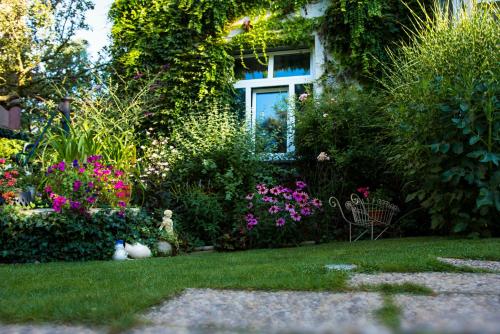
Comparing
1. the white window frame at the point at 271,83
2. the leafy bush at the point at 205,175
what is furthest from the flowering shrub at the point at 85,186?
the white window frame at the point at 271,83

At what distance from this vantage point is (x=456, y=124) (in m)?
4.25

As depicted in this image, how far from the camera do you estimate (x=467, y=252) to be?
3295 millimetres

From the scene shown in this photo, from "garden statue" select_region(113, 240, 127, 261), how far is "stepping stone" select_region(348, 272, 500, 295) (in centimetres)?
263

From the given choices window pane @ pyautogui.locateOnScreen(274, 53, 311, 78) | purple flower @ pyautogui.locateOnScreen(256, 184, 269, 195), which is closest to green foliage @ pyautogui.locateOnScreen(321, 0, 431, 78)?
window pane @ pyautogui.locateOnScreen(274, 53, 311, 78)

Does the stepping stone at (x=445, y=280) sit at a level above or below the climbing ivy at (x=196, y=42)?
below

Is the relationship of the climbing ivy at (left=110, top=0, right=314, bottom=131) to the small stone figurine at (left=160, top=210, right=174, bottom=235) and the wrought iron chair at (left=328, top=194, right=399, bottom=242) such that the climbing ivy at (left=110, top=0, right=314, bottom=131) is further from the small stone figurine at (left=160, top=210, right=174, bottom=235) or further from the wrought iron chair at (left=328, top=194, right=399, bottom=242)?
the wrought iron chair at (left=328, top=194, right=399, bottom=242)

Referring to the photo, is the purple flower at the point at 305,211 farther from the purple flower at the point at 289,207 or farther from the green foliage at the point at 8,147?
the green foliage at the point at 8,147

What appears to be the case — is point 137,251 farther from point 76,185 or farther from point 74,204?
point 76,185

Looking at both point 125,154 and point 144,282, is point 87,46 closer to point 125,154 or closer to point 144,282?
Answer: point 125,154

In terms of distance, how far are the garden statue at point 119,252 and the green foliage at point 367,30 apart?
413cm

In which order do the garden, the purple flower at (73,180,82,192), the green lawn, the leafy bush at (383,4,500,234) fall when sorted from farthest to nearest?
the purple flower at (73,180,82,192) → the leafy bush at (383,4,500,234) → the garden → the green lawn

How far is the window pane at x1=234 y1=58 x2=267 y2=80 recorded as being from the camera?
303 inches

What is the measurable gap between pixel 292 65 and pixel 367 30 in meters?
1.36

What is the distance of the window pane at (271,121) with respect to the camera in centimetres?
655
